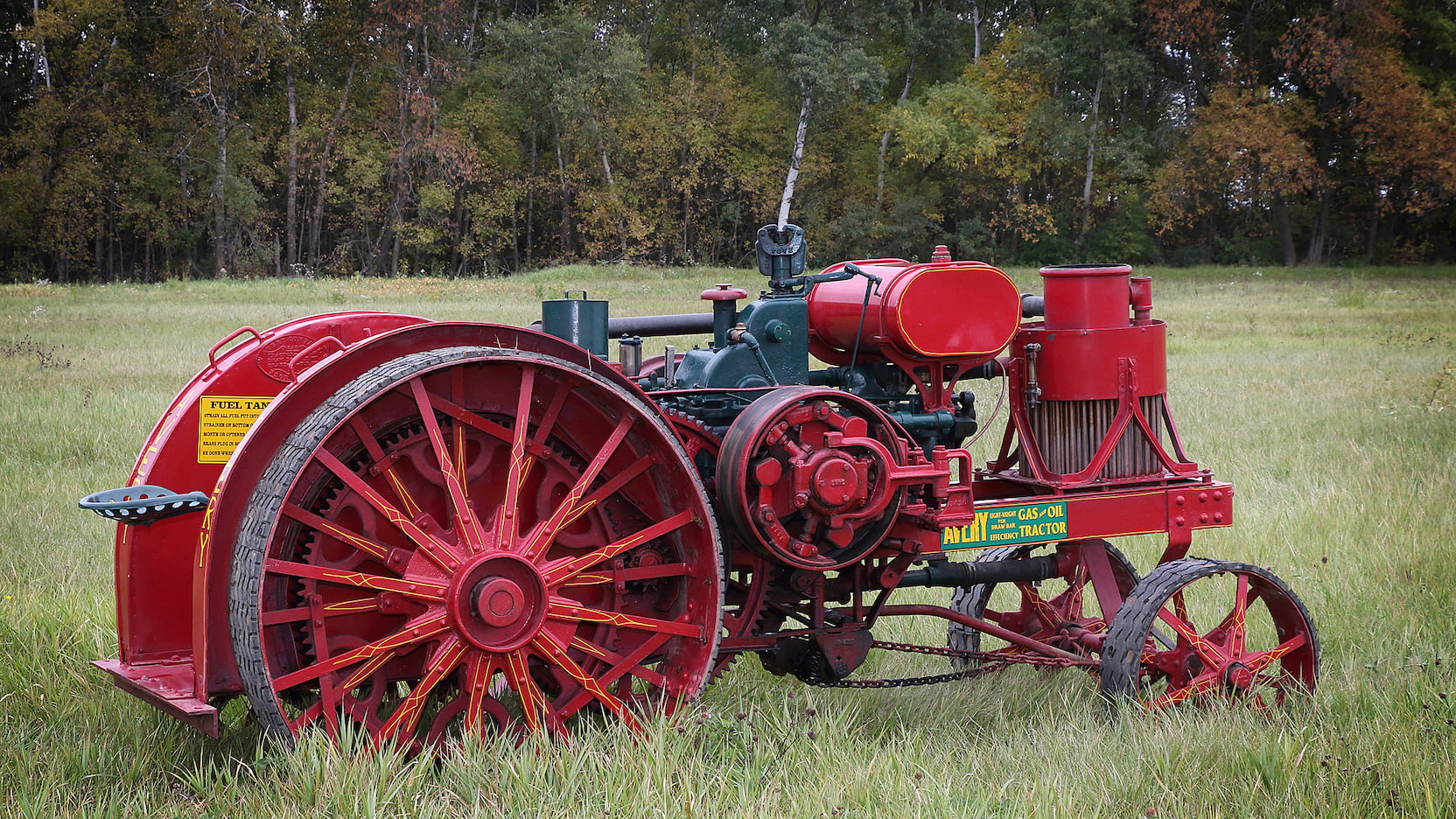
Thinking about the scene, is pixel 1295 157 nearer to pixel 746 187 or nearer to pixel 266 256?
pixel 746 187

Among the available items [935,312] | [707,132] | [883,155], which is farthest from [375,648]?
[883,155]

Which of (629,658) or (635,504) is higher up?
(635,504)

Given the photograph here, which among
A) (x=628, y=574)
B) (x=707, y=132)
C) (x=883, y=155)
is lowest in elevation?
(x=628, y=574)

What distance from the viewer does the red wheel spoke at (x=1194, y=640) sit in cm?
430

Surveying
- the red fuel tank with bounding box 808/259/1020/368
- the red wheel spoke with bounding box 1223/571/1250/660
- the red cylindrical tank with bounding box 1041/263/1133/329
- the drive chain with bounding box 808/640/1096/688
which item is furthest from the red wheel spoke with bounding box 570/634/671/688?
the red wheel spoke with bounding box 1223/571/1250/660

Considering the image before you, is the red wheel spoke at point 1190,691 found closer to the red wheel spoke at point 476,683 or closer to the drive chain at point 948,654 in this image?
the drive chain at point 948,654

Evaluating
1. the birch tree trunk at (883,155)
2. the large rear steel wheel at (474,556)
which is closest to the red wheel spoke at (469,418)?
the large rear steel wheel at (474,556)

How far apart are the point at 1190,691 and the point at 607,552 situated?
88.0 inches

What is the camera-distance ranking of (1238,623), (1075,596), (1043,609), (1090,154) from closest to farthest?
1. (1238,623)
2. (1043,609)
3. (1075,596)
4. (1090,154)

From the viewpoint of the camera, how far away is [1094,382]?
448cm

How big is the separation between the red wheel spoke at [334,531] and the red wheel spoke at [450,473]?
0.23 metres

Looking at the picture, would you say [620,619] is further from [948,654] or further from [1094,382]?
[1094,382]

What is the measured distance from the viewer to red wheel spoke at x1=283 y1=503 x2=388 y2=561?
3058 millimetres

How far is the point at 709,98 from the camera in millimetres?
49781
